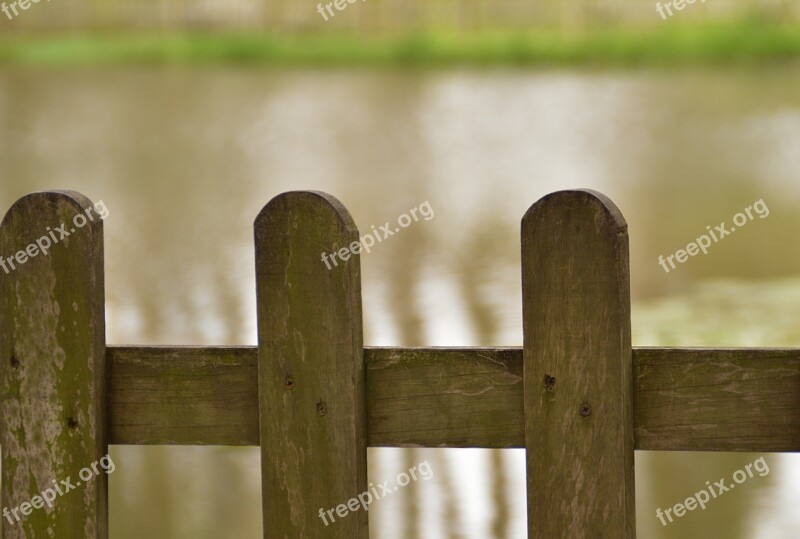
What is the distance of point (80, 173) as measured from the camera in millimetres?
6176

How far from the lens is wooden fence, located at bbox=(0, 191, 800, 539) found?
99 cm

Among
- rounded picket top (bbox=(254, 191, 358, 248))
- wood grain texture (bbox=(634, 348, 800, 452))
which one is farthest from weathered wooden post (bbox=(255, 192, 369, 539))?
wood grain texture (bbox=(634, 348, 800, 452))

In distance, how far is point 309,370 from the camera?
1043mm

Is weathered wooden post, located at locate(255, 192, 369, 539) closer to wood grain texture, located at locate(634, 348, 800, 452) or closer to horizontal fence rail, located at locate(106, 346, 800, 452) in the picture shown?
horizontal fence rail, located at locate(106, 346, 800, 452)

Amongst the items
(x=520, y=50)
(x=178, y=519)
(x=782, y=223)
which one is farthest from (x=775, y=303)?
(x=520, y=50)

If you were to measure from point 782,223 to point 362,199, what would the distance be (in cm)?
196

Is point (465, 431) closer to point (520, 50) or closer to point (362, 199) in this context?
point (362, 199)
